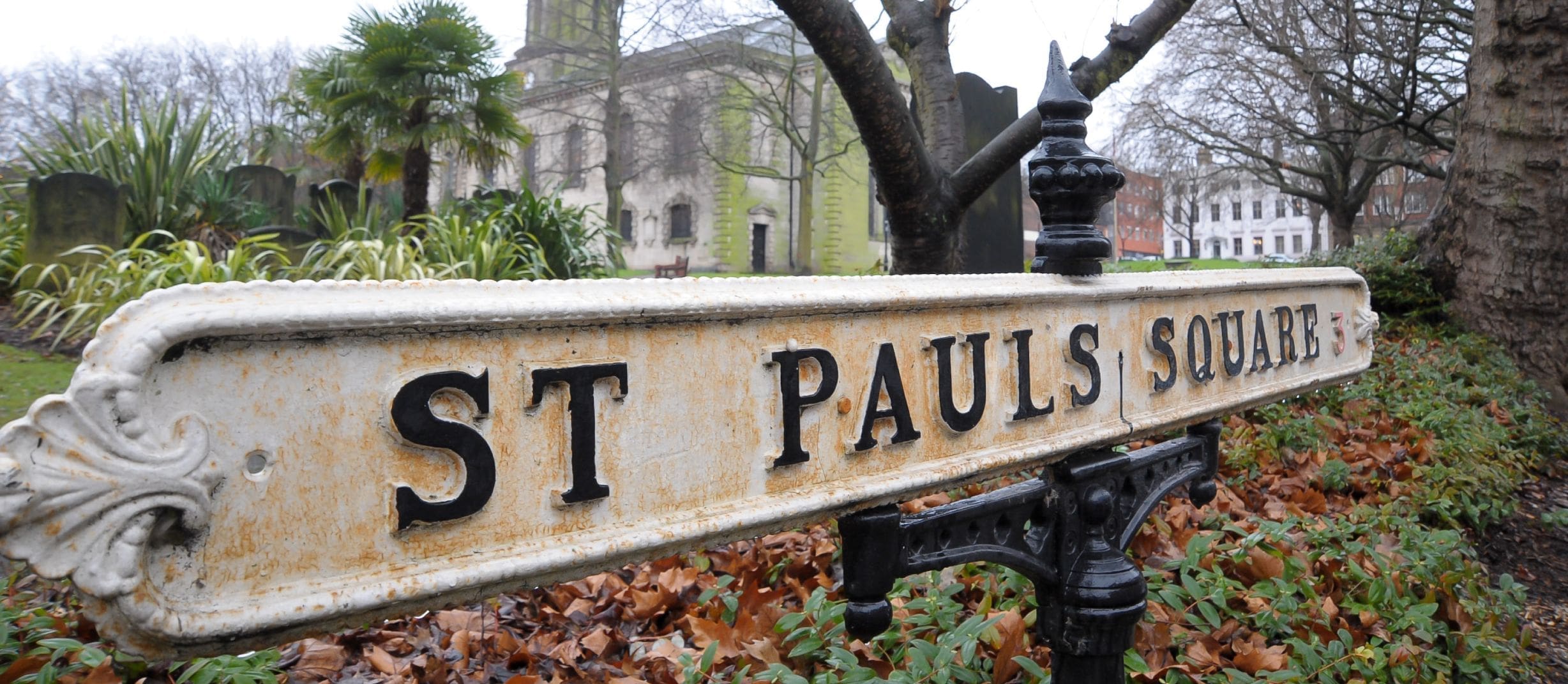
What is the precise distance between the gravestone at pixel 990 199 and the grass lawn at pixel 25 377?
4.53 meters

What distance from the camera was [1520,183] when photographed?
5.58 metres

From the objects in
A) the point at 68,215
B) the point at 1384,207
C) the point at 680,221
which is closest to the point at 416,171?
the point at 68,215

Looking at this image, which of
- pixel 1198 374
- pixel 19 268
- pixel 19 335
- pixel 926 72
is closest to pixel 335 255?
pixel 19 335

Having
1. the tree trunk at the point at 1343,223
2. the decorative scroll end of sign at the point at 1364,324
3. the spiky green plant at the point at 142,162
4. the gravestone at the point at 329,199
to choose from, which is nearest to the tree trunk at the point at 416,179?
the gravestone at the point at 329,199

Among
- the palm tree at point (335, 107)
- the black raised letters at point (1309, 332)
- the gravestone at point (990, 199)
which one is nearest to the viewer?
the black raised letters at point (1309, 332)

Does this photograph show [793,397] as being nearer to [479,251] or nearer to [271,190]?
[479,251]

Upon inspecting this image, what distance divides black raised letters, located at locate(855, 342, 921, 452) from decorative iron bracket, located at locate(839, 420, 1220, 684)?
13 cm

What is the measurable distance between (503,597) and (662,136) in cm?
2999

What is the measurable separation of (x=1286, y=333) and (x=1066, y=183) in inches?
27.8

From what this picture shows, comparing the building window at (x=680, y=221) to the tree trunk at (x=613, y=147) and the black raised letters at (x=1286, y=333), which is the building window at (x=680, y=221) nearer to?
the tree trunk at (x=613, y=147)

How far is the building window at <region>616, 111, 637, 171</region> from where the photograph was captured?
31.9m

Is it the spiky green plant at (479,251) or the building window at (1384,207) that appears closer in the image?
the spiky green plant at (479,251)

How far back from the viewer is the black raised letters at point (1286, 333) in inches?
74.0

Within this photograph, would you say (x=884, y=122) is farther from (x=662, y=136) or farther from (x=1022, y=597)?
(x=662, y=136)
